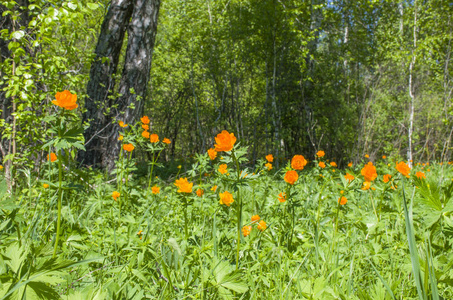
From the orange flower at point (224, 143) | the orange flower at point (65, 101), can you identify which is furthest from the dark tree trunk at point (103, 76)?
the orange flower at point (224, 143)

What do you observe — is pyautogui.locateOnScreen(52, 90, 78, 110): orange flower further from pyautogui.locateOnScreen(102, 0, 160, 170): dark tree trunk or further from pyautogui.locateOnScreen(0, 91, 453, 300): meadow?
pyautogui.locateOnScreen(102, 0, 160, 170): dark tree trunk

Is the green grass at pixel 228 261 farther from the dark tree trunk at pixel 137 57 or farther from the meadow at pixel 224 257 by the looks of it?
the dark tree trunk at pixel 137 57

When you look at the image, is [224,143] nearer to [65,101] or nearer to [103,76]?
[65,101]

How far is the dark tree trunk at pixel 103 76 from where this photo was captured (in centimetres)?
403

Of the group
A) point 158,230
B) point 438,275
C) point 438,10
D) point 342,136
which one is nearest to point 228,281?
point 438,275

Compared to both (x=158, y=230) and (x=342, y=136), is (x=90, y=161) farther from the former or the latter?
(x=342, y=136)

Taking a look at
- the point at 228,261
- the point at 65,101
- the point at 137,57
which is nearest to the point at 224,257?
the point at 228,261

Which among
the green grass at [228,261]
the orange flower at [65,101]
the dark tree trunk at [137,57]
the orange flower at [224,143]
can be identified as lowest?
the green grass at [228,261]

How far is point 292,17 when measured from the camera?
6766 mm

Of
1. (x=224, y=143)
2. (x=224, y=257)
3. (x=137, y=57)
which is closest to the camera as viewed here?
(x=224, y=143)

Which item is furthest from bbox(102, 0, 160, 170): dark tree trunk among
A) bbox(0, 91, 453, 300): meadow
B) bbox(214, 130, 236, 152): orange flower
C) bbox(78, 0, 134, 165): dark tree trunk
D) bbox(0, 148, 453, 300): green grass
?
bbox(214, 130, 236, 152): orange flower

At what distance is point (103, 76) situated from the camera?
13.8 ft

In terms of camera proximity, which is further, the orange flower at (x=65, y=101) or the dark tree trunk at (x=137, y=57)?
the dark tree trunk at (x=137, y=57)

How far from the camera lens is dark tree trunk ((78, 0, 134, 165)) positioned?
4.03 meters
